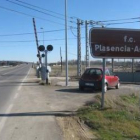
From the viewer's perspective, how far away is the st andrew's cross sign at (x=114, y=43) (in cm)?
1295

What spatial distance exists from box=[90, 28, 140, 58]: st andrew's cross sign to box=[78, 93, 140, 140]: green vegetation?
195 cm

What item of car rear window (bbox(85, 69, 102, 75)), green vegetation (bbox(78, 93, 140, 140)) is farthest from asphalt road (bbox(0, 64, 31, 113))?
car rear window (bbox(85, 69, 102, 75))

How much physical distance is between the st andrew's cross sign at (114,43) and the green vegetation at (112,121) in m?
1.95

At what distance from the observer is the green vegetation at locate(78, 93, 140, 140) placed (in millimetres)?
9012

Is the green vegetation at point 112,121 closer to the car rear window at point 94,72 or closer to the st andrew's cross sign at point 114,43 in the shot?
the st andrew's cross sign at point 114,43

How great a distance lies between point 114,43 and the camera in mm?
13148

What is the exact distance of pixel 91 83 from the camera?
22.0 m

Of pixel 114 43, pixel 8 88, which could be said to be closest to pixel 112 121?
pixel 114 43

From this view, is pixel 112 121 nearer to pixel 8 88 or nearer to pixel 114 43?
pixel 114 43

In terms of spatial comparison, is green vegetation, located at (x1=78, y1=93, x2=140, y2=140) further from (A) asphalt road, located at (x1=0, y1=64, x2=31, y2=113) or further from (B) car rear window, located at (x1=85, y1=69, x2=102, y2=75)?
(B) car rear window, located at (x1=85, y1=69, x2=102, y2=75)

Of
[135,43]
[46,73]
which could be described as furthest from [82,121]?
[46,73]

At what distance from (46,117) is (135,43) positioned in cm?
436

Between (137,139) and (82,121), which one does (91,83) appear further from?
(137,139)

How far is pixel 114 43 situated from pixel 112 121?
352 cm
